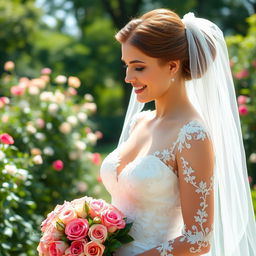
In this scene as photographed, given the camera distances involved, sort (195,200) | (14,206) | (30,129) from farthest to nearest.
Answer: (30,129) → (14,206) → (195,200)

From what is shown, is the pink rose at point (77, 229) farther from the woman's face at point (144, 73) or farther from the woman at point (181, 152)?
the woman's face at point (144, 73)

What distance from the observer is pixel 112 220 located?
2.55 meters

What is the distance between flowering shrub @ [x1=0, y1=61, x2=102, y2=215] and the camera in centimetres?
593

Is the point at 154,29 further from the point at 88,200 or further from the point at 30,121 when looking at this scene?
the point at 30,121

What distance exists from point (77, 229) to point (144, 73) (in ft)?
2.62

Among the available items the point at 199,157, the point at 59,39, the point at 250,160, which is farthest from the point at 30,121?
the point at 59,39

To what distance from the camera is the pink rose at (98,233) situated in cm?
249

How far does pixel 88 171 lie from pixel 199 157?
4.58 m

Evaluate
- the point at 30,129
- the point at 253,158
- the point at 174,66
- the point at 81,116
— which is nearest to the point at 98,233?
the point at 174,66

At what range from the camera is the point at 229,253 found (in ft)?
9.59

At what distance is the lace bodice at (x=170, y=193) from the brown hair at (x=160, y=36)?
1.16ft

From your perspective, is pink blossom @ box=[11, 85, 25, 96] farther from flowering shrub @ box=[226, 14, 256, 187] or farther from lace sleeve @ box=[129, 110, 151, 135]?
lace sleeve @ box=[129, 110, 151, 135]

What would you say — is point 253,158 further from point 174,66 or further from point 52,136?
point 174,66

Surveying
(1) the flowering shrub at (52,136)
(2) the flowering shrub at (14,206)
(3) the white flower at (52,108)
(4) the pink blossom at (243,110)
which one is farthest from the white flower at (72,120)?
(4) the pink blossom at (243,110)
